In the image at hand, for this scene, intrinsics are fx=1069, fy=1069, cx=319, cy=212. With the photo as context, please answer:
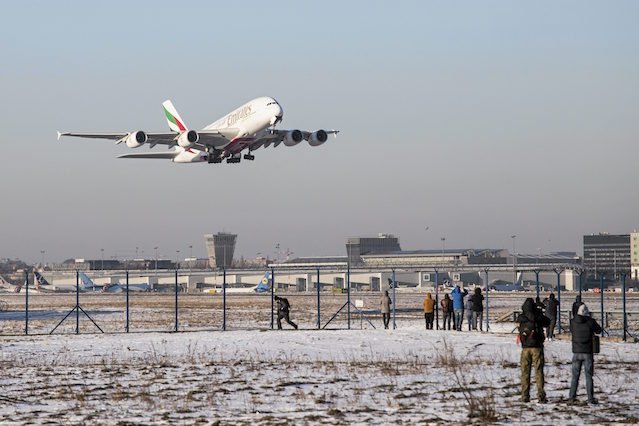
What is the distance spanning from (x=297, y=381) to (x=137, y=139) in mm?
37652

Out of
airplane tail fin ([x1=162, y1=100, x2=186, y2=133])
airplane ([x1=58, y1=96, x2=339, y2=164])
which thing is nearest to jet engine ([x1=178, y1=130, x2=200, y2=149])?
airplane ([x1=58, y1=96, x2=339, y2=164])

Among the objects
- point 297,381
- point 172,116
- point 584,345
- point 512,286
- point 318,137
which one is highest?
point 172,116

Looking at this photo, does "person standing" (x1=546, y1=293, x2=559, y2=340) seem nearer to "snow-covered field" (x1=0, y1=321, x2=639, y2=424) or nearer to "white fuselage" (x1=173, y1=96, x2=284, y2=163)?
"snow-covered field" (x1=0, y1=321, x2=639, y2=424)

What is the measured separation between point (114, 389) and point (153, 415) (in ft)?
11.4

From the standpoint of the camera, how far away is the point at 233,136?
58031 mm

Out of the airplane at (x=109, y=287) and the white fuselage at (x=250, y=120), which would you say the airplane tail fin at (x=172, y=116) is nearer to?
the white fuselage at (x=250, y=120)

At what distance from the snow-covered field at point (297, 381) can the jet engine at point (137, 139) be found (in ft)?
81.7

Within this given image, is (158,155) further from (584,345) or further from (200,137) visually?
(584,345)

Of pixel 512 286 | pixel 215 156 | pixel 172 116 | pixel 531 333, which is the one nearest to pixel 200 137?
pixel 215 156

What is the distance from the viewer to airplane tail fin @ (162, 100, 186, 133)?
73.4m

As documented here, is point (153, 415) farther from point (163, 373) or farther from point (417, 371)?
point (417, 371)

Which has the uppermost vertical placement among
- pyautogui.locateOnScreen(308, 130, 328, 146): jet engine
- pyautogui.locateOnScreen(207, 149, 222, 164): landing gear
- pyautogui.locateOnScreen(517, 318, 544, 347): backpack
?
pyautogui.locateOnScreen(308, 130, 328, 146): jet engine

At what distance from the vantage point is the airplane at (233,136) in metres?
56.3

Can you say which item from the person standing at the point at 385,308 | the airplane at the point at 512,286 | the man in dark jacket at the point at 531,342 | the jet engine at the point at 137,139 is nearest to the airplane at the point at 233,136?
the jet engine at the point at 137,139
